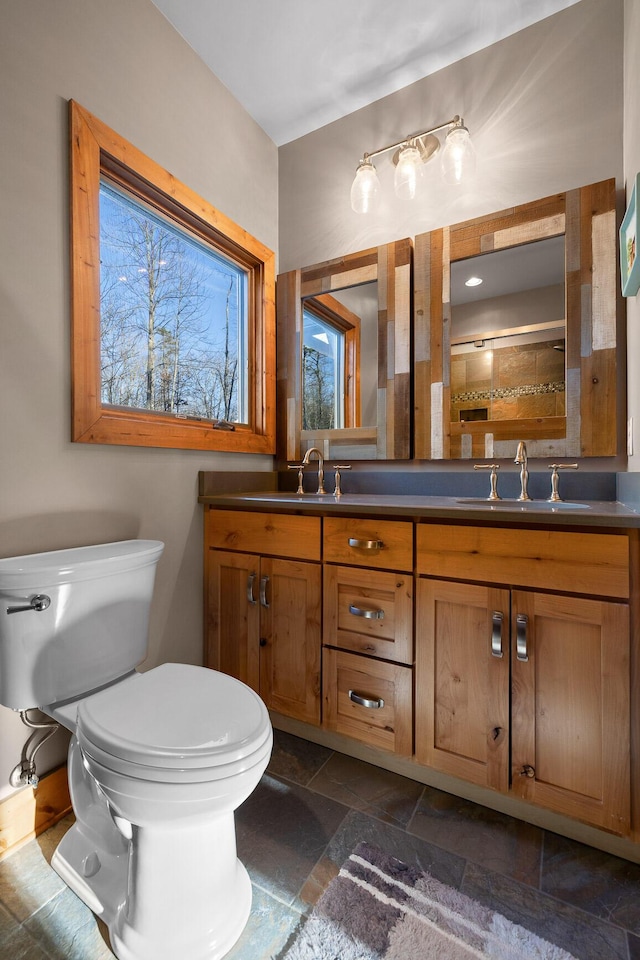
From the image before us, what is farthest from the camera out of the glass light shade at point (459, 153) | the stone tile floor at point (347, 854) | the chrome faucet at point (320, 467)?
the chrome faucet at point (320, 467)

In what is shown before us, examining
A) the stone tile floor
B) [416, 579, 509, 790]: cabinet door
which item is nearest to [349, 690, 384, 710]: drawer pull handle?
[416, 579, 509, 790]: cabinet door

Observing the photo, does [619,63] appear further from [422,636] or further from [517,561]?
[422,636]

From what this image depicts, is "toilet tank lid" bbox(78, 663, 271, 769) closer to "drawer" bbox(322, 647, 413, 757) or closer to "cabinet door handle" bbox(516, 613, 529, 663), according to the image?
"drawer" bbox(322, 647, 413, 757)

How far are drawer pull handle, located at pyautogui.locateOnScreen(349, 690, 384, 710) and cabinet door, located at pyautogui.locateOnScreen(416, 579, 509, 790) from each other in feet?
0.40

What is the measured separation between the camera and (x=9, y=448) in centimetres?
117

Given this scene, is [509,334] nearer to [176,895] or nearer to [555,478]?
[555,478]

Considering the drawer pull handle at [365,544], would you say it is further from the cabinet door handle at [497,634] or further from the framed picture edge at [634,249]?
the framed picture edge at [634,249]

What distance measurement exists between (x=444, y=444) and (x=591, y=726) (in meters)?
1.04

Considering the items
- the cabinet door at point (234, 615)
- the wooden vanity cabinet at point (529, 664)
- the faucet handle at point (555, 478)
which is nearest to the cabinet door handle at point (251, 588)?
the cabinet door at point (234, 615)

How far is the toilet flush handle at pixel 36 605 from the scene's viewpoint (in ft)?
3.38

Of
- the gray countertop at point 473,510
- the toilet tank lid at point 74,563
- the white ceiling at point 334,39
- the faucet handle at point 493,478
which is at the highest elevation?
the white ceiling at point 334,39

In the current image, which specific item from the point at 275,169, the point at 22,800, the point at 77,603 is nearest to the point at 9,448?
the point at 77,603

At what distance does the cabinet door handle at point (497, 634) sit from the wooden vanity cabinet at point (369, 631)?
0.24 metres

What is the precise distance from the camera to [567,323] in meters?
1.59
